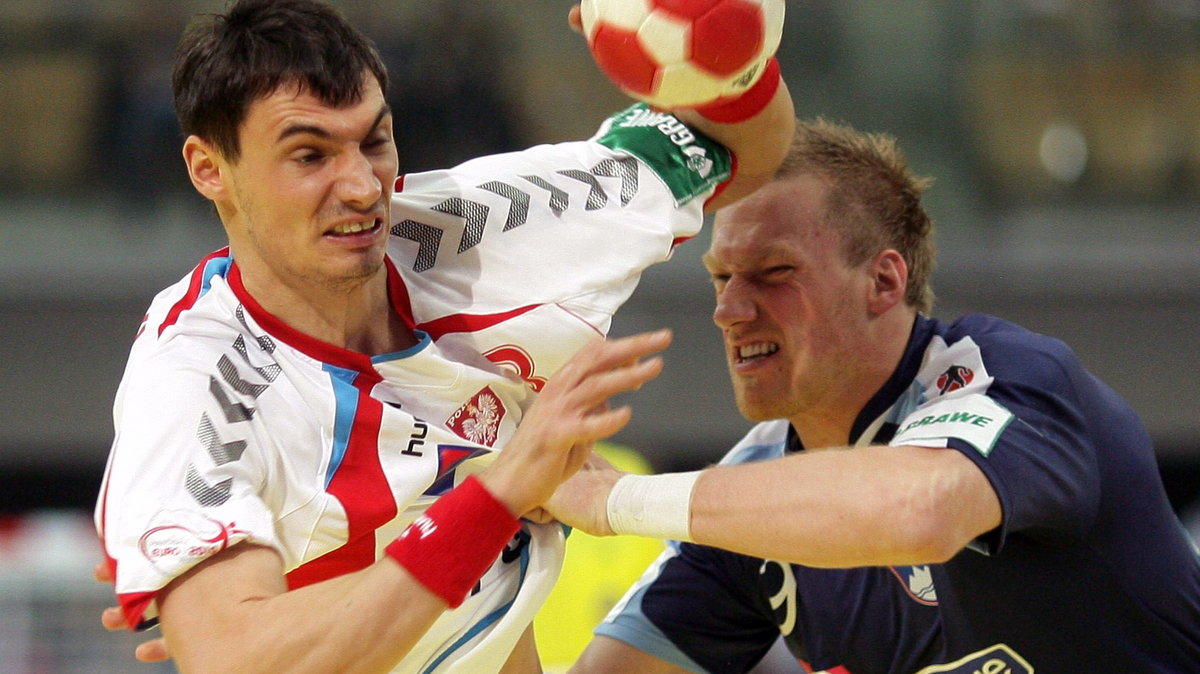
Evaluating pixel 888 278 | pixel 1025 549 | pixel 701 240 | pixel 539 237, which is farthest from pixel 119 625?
pixel 701 240

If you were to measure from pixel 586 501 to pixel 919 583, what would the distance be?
4.14 ft

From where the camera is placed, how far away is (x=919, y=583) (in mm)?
4410

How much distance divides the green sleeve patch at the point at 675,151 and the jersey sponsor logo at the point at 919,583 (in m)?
1.37

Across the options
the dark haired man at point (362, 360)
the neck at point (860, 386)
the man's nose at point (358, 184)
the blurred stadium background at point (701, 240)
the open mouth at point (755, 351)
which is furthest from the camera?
the blurred stadium background at point (701, 240)

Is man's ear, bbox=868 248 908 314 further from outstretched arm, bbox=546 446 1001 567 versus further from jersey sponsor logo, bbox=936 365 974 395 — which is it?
outstretched arm, bbox=546 446 1001 567

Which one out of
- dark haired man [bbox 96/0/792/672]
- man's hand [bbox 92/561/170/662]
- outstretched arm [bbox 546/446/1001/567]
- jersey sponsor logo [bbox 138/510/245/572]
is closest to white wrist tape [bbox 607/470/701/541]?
outstretched arm [bbox 546/446/1001/567]

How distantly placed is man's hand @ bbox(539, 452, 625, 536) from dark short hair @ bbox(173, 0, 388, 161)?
117cm

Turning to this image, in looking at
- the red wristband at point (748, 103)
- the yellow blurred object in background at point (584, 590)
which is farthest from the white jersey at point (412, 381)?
the yellow blurred object in background at point (584, 590)

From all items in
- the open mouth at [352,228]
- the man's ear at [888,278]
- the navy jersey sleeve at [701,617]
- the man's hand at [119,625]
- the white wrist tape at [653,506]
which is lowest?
the navy jersey sleeve at [701,617]

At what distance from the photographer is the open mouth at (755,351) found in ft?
15.4

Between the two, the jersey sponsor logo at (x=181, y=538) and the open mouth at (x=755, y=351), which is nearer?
the jersey sponsor logo at (x=181, y=538)

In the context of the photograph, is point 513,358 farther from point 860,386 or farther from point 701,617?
point 701,617

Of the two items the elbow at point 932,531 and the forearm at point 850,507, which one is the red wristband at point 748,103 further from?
the elbow at point 932,531

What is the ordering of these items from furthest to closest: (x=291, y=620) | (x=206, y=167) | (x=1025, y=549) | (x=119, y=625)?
(x=1025, y=549), (x=206, y=167), (x=119, y=625), (x=291, y=620)
